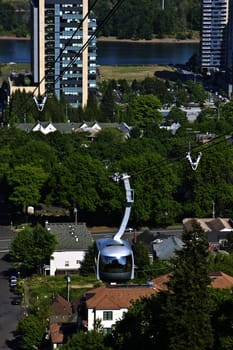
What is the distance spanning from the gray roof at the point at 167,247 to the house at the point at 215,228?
32 cm

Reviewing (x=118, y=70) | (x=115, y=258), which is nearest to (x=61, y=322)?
(x=115, y=258)

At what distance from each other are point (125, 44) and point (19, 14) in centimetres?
603

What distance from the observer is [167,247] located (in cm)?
1054

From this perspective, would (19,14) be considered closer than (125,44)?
No

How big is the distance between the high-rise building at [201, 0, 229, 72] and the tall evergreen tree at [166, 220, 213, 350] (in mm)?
22177

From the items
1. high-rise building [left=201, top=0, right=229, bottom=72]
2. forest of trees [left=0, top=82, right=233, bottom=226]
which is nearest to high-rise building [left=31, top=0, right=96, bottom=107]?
forest of trees [left=0, top=82, right=233, bottom=226]

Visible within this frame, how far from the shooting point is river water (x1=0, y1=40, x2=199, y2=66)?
33375 millimetres

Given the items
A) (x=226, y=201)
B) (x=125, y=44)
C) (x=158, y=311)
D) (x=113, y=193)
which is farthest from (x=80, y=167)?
(x=125, y=44)

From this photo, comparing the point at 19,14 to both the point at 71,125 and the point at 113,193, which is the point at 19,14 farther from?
the point at 113,193

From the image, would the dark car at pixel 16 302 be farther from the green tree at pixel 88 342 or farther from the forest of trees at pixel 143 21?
the forest of trees at pixel 143 21

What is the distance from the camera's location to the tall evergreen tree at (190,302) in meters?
5.87

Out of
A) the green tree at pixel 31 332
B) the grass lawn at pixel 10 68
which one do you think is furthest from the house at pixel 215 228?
the grass lawn at pixel 10 68

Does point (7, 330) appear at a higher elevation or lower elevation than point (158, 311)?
lower

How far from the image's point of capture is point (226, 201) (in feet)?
40.8
